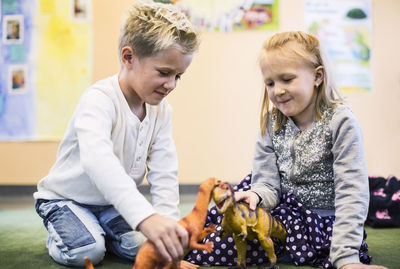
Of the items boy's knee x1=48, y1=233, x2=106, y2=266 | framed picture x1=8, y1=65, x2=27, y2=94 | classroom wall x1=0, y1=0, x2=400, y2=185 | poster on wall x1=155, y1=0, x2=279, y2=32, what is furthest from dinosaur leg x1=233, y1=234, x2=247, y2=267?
framed picture x1=8, y1=65, x2=27, y2=94

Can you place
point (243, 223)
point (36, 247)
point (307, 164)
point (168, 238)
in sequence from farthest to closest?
point (36, 247), point (307, 164), point (243, 223), point (168, 238)

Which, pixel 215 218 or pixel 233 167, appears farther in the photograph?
pixel 233 167

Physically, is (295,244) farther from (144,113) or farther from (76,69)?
(76,69)

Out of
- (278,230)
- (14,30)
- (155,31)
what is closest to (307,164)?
(278,230)

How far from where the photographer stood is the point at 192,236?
683 mm

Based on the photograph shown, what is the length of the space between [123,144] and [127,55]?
0.23m

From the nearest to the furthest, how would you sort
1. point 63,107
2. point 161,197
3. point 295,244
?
point 295,244 → point 161,197 → point 63,107

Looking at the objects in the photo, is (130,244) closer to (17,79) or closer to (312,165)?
(312,165)

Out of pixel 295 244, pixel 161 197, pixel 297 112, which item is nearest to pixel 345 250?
pixel 295 244

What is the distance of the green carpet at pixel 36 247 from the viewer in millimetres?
992

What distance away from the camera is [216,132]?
2.50 meters

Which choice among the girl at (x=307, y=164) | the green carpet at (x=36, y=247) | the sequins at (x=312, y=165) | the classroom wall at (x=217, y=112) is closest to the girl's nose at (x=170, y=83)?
the girl at (x=307, y=164)

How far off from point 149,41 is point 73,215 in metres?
0.50

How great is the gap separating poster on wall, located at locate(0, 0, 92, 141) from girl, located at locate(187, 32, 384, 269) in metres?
1.69
